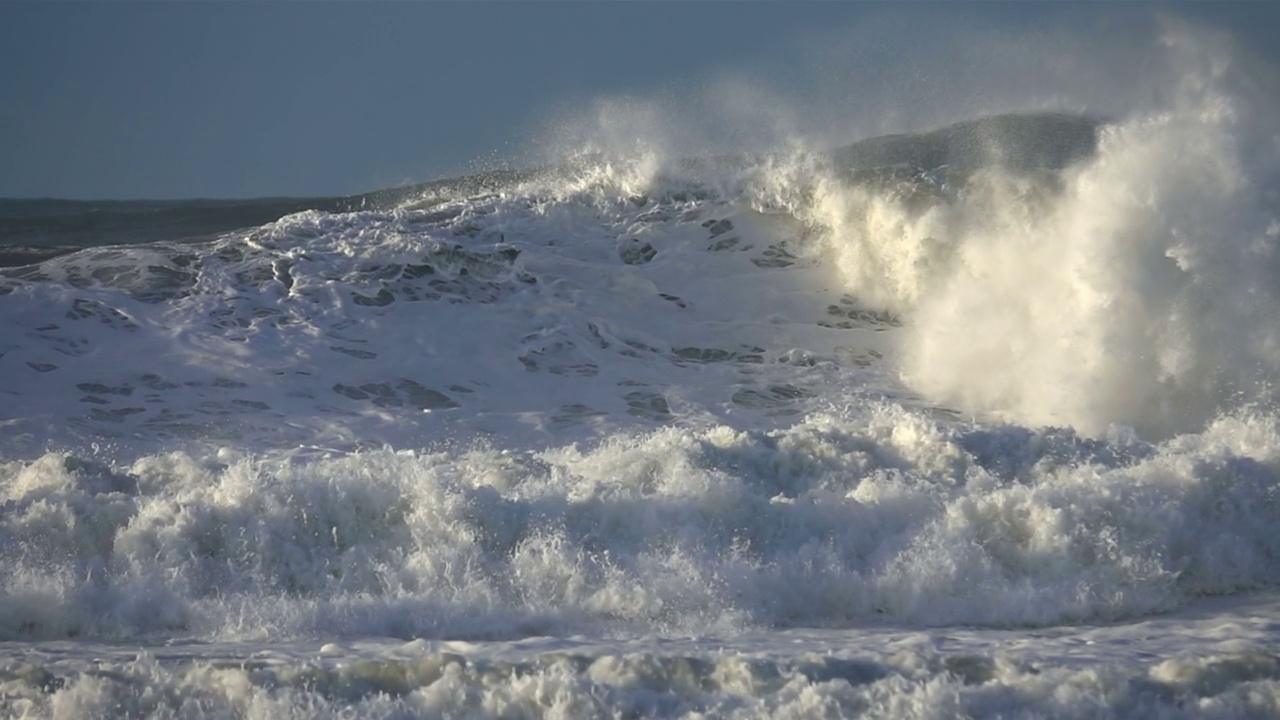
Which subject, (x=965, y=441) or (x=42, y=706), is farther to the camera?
(x=965, y=441)

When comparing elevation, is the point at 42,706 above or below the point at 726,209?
below

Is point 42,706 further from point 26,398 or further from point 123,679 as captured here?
point 26,398

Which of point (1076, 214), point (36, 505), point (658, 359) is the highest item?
point (1076, 214)

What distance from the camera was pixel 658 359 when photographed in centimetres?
1253

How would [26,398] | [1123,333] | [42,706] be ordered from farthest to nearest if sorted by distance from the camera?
[1123,333]
[26,398]
[42,706]

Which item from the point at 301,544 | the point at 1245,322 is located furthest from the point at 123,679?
the point at 1245,322

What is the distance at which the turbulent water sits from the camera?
531 centimetres

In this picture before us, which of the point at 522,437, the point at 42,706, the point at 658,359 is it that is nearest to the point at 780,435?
the point at 522,437

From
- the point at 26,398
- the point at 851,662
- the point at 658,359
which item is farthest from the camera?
the point at 658,359

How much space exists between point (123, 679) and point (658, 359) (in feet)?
26.0

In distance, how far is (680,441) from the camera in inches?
320

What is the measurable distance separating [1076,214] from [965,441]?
17.8 feet

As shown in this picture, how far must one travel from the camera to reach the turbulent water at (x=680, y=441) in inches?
209

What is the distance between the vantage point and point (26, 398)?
10141mm
